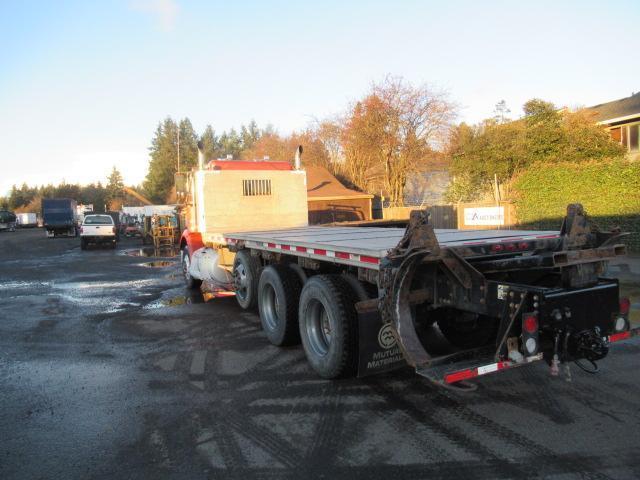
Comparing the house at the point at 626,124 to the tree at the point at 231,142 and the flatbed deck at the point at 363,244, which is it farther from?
the tree at the point at 231,142

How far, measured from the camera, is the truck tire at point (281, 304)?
21.8 ft

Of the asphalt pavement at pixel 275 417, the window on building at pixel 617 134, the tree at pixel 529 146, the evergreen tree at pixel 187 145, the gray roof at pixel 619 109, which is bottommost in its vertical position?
the asphalt pavement at pixel 275 417

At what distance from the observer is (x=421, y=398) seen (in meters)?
4.93

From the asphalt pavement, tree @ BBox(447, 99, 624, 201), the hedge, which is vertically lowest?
the asphalt pavement

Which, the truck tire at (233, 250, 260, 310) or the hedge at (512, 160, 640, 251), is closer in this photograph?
the truck tire at (233, 250, 260, 310)

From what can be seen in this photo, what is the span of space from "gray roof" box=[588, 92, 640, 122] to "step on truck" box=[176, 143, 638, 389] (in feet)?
72.5

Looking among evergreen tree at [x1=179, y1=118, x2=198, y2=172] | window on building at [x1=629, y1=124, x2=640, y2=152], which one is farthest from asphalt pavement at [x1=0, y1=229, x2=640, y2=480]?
evergreen tree at [x1=179, y1=118, x2=198, y2=172]

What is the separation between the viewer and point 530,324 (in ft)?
12.6

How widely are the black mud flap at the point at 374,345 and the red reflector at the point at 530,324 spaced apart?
4.65ft

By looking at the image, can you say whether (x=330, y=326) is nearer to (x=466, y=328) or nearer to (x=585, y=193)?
(x=466, y=328)

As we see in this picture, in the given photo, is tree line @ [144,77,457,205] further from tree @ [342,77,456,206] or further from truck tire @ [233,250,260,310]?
truck tire @ [233,250,260,310]

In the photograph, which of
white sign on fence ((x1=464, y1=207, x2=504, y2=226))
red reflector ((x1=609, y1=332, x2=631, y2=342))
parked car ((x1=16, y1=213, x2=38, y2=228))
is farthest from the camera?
parked car ((x1=16, y1=213, x2=38, y2=228))

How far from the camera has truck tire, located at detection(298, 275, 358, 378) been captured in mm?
5188

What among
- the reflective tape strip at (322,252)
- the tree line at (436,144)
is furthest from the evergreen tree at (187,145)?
the reflective tape strip at (322,252)
